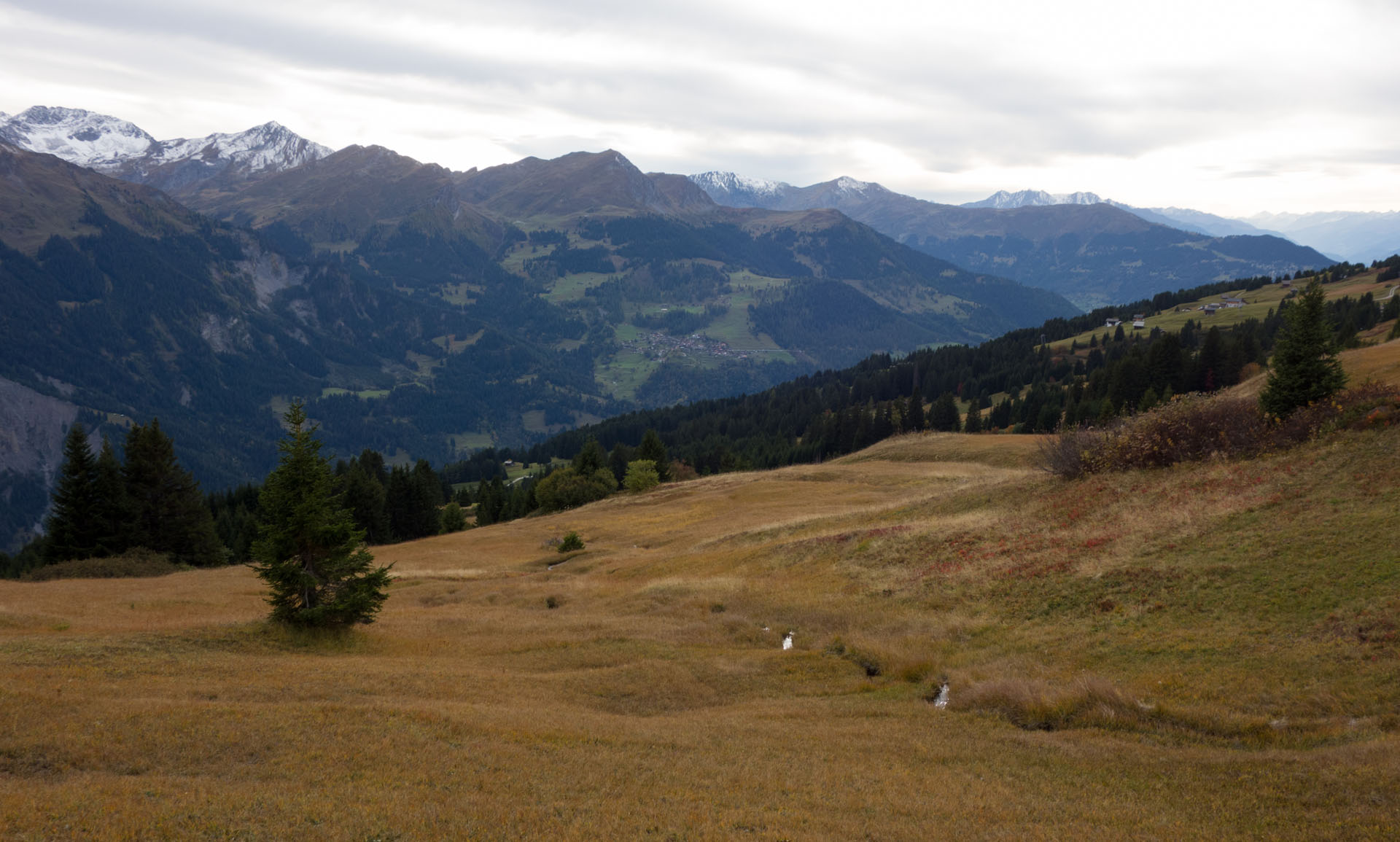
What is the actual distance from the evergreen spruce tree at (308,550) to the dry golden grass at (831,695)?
1321mm

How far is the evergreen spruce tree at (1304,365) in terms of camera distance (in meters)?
37.3

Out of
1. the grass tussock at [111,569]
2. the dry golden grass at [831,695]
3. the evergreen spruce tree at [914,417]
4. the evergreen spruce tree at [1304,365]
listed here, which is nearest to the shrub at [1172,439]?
the evergreen spruce tree at [1304,365]

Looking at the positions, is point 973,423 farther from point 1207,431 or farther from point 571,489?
point 1207,431

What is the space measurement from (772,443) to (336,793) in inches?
6388

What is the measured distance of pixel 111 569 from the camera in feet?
160

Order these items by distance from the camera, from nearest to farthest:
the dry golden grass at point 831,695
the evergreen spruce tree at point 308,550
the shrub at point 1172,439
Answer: the dry golden grass at point 831,695, the evergreen spruce tree at point 308,550, the shrub at point 1172,439

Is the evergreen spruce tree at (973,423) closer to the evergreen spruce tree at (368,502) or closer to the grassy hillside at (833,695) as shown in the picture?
the evergreen spruce tree at (368,502)

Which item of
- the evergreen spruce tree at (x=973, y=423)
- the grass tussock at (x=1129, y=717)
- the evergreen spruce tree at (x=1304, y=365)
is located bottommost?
the grass tussock at (x=1129, y=717)

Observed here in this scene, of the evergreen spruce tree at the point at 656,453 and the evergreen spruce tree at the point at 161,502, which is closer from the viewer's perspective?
the evergreen spruce tree at the point at 161,502

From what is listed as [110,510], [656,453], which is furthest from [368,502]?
[656,453]

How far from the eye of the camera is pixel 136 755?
1385 centimetres

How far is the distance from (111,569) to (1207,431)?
2669 inches

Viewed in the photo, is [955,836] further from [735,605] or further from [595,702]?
[735,605]

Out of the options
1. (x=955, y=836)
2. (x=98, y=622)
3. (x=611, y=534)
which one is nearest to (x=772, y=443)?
(x=611, y=534)
